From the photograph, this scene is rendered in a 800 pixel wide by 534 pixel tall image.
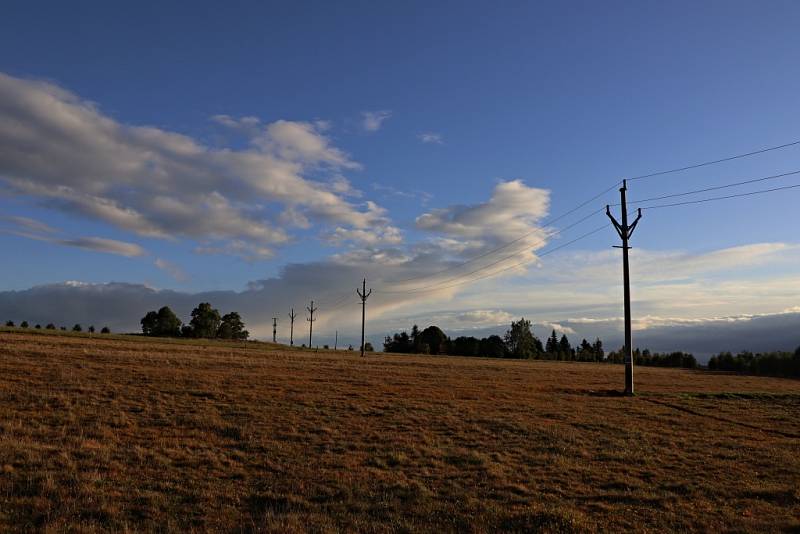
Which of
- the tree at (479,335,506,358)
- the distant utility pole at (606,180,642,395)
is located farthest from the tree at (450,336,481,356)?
the distant utility pole at (606,180,642,395)

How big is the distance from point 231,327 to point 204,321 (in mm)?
16998

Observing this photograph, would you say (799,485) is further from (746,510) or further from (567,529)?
(567,529)

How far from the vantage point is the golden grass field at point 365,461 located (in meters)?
12.2

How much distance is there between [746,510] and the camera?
1314cm

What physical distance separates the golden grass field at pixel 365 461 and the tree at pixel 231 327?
528 ft

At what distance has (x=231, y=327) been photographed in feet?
631

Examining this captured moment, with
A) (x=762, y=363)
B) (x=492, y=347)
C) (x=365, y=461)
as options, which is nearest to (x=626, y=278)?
(x=365, y=461)

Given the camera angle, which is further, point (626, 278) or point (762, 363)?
point (762, 363)

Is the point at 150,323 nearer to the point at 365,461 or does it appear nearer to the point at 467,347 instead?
the point at 467,347

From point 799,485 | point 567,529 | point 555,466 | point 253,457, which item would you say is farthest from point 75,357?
point 799,485

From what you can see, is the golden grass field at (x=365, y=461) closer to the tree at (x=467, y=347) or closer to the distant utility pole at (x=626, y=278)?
the distant utility pole at (x=626, y=278)

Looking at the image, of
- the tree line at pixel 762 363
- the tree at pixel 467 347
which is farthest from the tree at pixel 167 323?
the tree line at pixel 762 363

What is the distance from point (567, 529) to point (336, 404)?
16971 millimetres

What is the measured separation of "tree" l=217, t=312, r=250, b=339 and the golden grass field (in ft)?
528
